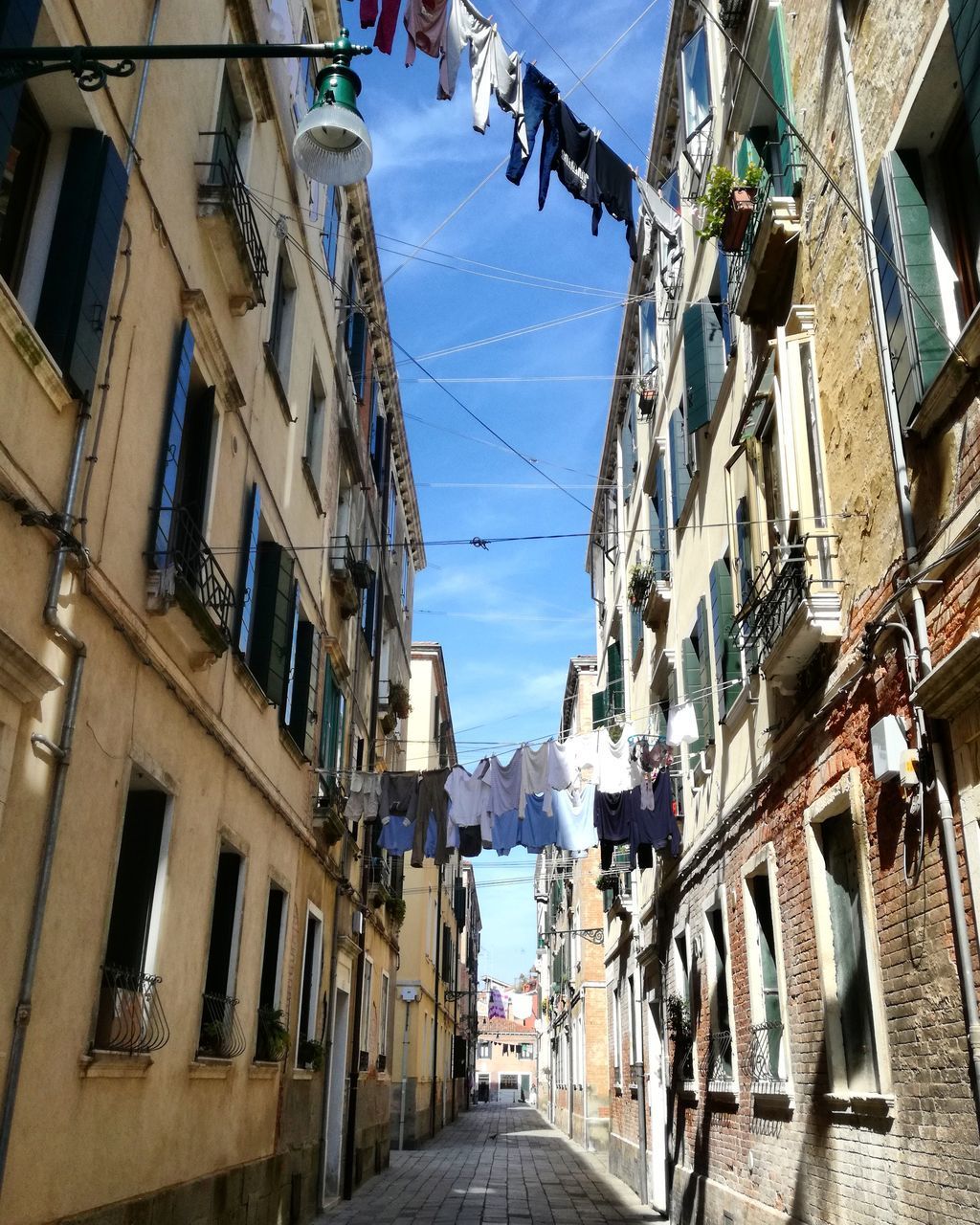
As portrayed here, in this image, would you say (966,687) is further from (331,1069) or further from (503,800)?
(331,1069)

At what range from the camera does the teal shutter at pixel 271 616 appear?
A: 10594 millimetres

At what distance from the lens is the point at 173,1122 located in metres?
7.73

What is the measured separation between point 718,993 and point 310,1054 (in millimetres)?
4857

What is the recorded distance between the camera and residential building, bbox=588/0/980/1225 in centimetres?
550

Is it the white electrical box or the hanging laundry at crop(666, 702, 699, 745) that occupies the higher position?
the hanging laundry at crop(666, 702, 699, 745)

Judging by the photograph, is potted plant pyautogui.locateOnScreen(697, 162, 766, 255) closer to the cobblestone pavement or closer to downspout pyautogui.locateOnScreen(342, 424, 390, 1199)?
downspout pyautogui.locateOnScreen(342, 424, 390, 1199)

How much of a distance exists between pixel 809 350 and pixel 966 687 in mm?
3557

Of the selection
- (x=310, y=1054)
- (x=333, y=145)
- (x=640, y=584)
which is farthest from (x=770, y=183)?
(x=310, y=1054)

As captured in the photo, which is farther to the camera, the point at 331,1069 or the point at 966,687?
the point at 331,1069

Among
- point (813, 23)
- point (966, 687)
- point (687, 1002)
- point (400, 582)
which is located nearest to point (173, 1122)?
point (966, 687)

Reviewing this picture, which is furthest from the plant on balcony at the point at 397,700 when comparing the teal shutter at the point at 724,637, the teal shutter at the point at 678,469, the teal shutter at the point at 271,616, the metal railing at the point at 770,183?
the metal railing at the point at 770,183

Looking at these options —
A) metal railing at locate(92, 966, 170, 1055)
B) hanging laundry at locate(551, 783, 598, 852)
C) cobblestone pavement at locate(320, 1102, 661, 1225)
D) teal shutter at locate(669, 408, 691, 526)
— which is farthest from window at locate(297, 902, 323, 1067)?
teal shutter at locate(669, 408, 691, 526)

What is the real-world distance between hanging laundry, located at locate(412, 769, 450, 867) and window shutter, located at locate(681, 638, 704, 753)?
288 centimetres

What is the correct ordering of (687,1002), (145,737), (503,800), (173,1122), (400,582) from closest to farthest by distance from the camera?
(145,737)
(173,1122)
(503,800)
(687,1002)
(400,582)
